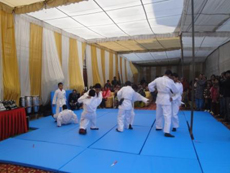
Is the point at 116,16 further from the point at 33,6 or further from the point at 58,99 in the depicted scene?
the point at 58,99

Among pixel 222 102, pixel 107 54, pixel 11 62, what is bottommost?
pixel 222 102

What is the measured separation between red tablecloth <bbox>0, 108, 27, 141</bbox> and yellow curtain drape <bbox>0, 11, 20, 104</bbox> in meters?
0.94

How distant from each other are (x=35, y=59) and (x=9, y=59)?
1.03m

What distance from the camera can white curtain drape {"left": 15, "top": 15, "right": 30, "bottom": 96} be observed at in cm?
526

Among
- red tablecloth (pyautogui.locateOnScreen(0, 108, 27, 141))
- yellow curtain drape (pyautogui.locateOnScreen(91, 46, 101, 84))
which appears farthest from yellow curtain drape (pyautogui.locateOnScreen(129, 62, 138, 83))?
red tablecloth (pyautogui.locateOnScreen(0, 108, 27, 141))

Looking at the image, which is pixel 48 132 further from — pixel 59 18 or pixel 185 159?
pixel 59 18

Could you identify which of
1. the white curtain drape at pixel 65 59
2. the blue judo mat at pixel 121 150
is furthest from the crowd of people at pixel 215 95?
the white curtain drape at pixel 65 59

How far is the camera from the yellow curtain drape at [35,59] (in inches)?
224

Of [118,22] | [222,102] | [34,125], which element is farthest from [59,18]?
[222,102]

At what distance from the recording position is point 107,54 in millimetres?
11078

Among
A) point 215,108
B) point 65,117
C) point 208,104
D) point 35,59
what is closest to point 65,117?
point 65,117

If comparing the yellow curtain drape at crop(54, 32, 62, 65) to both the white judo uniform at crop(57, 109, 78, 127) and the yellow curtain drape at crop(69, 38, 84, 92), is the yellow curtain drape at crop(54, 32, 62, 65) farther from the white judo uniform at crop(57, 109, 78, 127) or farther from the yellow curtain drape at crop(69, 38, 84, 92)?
the white judo uniform at crop(57, 109, 78, 127)

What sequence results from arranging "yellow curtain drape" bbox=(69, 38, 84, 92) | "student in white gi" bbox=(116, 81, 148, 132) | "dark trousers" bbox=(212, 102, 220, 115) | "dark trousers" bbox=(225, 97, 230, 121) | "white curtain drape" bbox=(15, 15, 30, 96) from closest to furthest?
"student in white gi" bbox=(116, 81, 148, 132)
"dark trousers" bbox=(225, 97, 230, 121)
"white curtain drape" bbox=(15, 15, 30, 96)
"dark trousers" bbox=(212, 102, 220, 115)
"yellow curtain drape" bbox=(69, 38, 84, 92)

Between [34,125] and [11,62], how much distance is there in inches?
73.1
